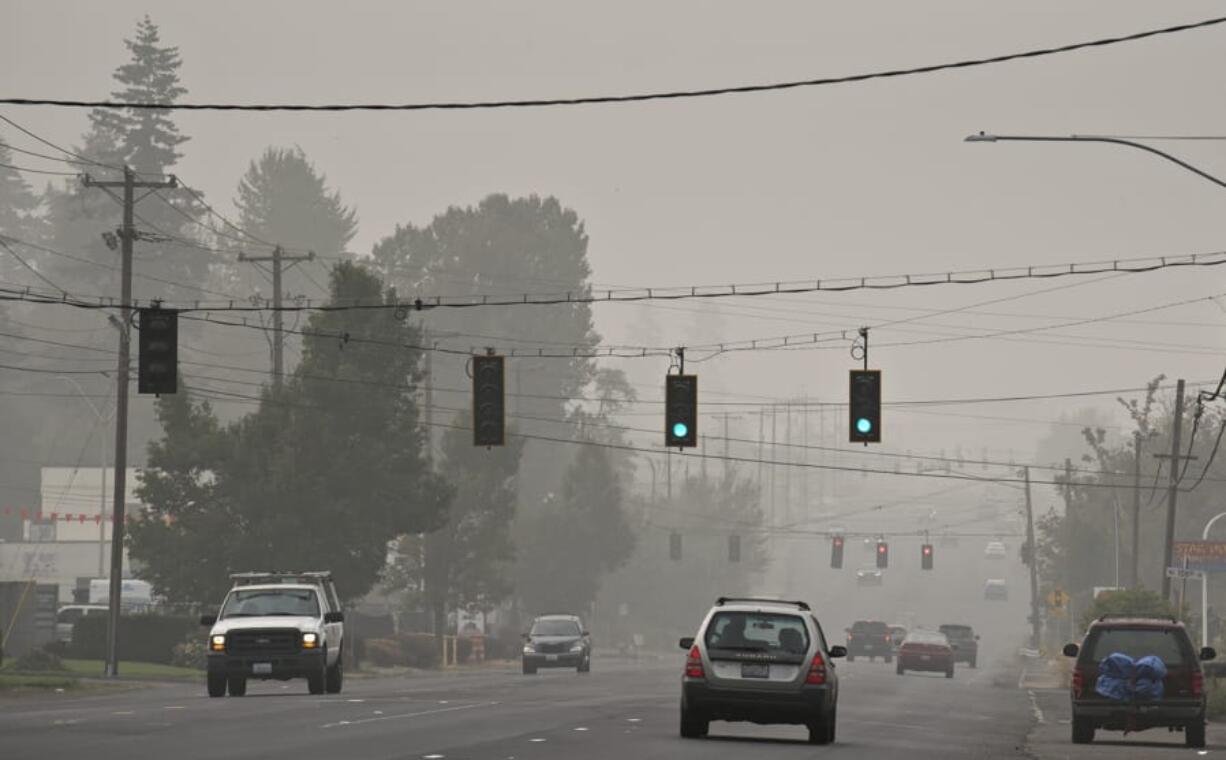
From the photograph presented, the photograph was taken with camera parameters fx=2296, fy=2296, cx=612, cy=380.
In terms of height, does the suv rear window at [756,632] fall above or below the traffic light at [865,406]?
below

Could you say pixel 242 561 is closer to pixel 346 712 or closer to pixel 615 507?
pixel 346 712

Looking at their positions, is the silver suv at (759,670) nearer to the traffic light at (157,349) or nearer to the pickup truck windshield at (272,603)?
the traffic light at (157,349)

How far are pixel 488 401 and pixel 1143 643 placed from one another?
19130 millimetres

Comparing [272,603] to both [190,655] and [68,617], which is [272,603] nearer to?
[190,655]

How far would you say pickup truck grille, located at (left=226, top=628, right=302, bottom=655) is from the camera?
42.5m

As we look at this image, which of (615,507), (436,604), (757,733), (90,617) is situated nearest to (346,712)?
(757,733)

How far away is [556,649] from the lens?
222 ft

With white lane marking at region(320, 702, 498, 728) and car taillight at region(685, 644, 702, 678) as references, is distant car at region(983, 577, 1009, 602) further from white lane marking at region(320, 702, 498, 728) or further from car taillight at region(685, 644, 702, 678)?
car taillight at region(685, 644, 702, 678)

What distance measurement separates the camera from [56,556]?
118125mm

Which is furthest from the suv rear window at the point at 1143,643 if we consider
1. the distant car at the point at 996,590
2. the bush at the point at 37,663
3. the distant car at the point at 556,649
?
the distant car at the point at 996,590

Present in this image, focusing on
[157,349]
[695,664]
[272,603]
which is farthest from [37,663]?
[695,664]

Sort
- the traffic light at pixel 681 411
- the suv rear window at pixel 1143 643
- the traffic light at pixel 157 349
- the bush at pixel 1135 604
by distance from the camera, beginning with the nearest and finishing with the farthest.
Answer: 1. the suv rear window at pixel 1143 643
2. the traffic light at pixel 157 349
3. the traffic light at pixel 681 411
4. the bush at pixel 1135 604

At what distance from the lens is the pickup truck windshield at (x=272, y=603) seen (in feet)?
142

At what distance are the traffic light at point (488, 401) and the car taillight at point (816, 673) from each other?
20.3m
